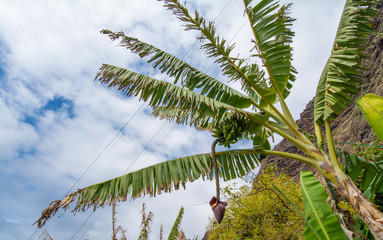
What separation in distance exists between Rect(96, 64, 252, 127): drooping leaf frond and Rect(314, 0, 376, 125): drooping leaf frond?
1.27 metres

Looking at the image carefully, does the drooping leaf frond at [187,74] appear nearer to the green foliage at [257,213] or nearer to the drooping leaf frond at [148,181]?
the drooping leaf frond at [148,181]

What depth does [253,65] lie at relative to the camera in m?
4.91

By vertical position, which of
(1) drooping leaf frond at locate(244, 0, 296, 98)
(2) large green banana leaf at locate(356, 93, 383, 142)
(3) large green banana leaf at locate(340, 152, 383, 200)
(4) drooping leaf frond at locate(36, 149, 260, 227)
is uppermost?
(1) drooping leaf frond at locate(244, 0, 296, 98)

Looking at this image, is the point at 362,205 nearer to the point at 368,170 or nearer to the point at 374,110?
the point at 374,110

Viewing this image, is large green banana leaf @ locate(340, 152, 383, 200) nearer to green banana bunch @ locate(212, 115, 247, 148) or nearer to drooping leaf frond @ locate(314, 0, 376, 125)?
drooping leaf frond @ locate(314, 0, 376, 125)

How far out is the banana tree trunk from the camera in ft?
7.26

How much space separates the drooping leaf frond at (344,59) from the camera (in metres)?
3.56

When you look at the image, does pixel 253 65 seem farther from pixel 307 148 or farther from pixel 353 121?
pixel 353 121

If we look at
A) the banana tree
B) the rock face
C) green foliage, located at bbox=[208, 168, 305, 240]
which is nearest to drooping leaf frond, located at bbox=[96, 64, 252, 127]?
the banana tree

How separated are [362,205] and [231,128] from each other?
5.87 feet

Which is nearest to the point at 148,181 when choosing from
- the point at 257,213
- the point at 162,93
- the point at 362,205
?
the point at 162,93

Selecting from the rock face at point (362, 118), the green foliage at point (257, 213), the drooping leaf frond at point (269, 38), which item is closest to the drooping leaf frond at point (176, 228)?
the green foliage at point (257, 213)

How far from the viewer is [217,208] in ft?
7.86

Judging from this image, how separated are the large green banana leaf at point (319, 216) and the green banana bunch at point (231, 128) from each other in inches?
49.3
